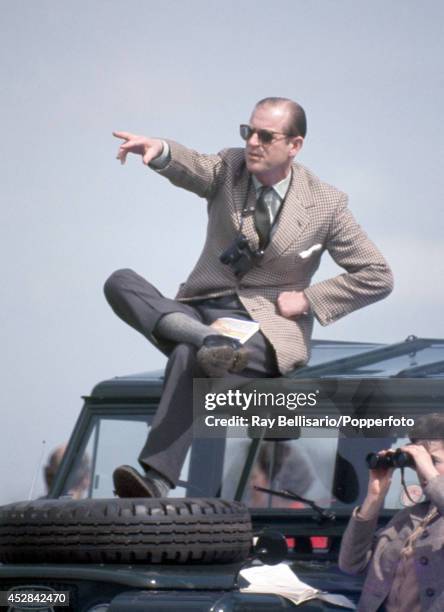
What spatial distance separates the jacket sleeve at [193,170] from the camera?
21.3ft

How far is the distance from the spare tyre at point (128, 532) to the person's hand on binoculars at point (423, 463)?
0.70 m

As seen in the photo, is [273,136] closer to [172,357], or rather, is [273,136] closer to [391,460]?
[172,357]

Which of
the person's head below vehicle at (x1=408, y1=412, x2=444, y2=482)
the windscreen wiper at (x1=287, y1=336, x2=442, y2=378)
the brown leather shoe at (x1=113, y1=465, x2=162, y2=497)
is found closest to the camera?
the person's head below vehicle at (x1=408, y1=412, x2=444, y2=482)

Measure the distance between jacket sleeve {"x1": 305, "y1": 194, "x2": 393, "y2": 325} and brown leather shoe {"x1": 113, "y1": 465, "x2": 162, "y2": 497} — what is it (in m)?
1.14

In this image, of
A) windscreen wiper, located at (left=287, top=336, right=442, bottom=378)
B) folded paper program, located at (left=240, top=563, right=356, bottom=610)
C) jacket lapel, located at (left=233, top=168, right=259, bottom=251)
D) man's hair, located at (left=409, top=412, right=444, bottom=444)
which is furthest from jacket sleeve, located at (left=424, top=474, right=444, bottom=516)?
jacket lapel, located at (left=233, top=168, right=259, bottom=251)

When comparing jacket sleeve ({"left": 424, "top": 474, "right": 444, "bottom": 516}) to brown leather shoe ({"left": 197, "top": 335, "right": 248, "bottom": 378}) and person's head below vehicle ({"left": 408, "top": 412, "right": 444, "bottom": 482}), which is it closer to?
person's head below vehicle ({"left": 408, "top": 412, "right": 444, "bottom": 482})

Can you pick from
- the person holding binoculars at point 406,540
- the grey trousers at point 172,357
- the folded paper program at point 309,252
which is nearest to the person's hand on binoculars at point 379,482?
the person holding binoculars at point 406,540

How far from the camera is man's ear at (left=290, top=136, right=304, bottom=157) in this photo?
6.61 meters

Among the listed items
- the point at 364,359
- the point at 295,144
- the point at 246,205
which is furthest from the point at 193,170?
the point at 364,359

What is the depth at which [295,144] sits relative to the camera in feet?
21.7

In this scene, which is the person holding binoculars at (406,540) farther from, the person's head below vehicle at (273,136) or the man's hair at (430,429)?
the person's head below vehicle at (273,136)

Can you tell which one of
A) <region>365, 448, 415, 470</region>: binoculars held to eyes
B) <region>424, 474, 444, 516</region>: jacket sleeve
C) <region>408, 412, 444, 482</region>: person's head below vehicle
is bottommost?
<region>424, 474, 444, 516</region>: jacket sleeve

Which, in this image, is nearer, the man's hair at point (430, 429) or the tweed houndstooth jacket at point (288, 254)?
the man's hair at point (430, 429)

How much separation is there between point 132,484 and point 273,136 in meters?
1.65
